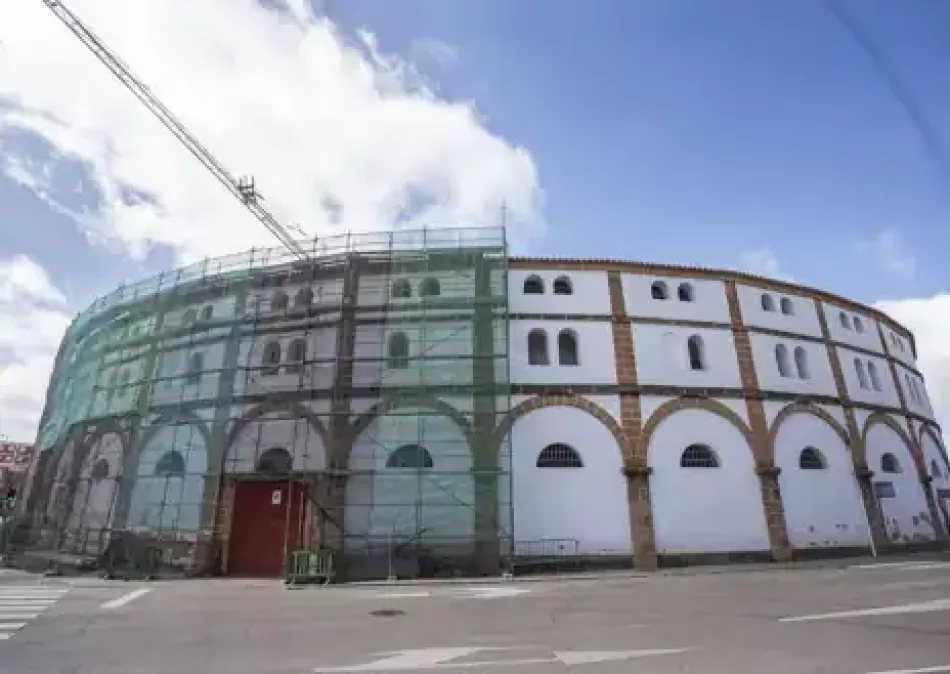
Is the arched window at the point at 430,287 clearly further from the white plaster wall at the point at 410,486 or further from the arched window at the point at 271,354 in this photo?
the arched window at the point at 271,354

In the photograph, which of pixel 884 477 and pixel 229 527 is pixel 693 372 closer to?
pixel 884 477

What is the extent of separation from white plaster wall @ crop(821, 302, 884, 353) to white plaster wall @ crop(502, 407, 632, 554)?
1312 centimetres

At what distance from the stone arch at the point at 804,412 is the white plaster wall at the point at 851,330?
4118 mm

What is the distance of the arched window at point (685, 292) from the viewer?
71.7 feet

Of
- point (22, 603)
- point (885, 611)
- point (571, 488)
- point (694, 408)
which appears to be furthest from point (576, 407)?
point (22, 603)

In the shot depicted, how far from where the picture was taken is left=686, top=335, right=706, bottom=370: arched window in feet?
68.7

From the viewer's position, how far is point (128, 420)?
20.8 meters

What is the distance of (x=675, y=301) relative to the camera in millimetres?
21516

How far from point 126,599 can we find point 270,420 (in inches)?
261

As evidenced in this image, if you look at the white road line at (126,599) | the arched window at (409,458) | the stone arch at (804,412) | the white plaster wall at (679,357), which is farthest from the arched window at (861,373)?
the white road line at (126,599)

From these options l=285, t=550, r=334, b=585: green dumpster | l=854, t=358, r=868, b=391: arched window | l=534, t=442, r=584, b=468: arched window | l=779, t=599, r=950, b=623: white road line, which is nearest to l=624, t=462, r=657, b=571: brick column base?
l=534, t=442, r=584, b=468: arched window

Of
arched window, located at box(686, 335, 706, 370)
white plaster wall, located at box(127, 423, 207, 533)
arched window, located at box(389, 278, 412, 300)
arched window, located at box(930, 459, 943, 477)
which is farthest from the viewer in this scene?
arched window, located at box(930, 459, 943, 477)

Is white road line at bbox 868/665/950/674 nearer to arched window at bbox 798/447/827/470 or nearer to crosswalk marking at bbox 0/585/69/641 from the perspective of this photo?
crosswalk marking at bbox 0/585/69/641

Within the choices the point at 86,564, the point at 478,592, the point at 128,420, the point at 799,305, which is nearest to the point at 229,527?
the point at 86,564
